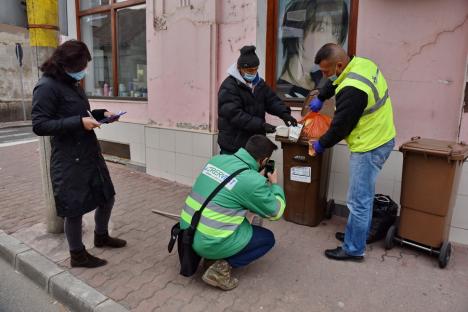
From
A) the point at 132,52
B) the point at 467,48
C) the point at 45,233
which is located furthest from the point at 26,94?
the point at 467,48

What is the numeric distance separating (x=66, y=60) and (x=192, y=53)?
2724mm

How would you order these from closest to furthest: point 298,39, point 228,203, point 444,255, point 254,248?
point 228,203, point 254,248, point 444,255, point 298,39

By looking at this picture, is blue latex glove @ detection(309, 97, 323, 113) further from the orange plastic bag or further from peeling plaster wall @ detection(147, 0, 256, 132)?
peeling plaster wall @ detection(147, 0, 256, 132)

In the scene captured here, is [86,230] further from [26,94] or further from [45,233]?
[26,94]

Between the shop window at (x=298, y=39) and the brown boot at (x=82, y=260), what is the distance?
116 inches

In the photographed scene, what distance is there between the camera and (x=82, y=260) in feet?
11.0

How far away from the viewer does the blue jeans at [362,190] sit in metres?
3.31

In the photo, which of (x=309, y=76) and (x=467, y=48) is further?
(x=309, y=76)

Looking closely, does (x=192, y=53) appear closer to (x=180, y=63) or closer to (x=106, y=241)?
(x=180, y=63)

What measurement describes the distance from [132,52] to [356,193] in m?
5.23

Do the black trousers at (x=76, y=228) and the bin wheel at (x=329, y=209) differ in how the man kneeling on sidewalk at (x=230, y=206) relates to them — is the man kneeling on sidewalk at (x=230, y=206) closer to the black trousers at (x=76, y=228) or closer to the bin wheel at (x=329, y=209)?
the black trousers at (x=76, y=228)

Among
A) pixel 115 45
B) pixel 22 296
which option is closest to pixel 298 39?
pixel 115 45

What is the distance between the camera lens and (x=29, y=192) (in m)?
5.55

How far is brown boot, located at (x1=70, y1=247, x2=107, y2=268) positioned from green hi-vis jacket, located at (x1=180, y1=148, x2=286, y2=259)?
1018 mm
